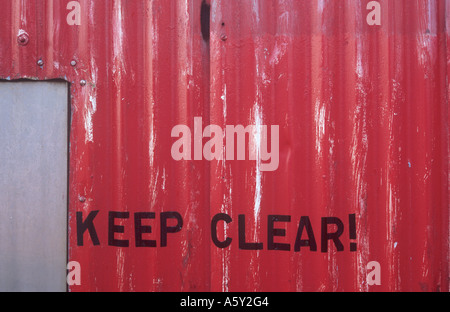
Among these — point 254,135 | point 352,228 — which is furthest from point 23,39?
point 352,228

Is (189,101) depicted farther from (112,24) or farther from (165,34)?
(112,24)

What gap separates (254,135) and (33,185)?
3.91ft

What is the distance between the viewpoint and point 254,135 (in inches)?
60.7

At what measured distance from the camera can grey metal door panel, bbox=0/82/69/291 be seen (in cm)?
157

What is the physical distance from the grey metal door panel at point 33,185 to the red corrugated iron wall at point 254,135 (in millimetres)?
76

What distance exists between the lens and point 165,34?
157 cm

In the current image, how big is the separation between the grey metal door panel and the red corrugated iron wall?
0.25 ft

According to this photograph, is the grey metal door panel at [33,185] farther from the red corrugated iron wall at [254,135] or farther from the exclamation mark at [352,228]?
the exclamation mark at [352,228]

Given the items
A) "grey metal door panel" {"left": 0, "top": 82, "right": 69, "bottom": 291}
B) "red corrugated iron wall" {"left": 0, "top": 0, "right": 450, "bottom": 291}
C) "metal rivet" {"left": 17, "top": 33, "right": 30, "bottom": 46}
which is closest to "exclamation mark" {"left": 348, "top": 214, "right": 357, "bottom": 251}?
"red corrugated iron wall" {"left": 0, "top": 0, "right": 450, "bottom": 291}

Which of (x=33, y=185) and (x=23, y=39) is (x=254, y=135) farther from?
(x=23, y=39)
